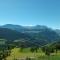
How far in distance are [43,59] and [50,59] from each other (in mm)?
2279

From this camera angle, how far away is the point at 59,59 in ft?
193

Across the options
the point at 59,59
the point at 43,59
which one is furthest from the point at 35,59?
the point at 59,59

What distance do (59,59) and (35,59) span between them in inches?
323

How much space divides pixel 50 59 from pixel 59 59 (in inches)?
144

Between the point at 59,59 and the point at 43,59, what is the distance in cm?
559

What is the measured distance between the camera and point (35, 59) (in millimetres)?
62312

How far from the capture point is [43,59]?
6166cm

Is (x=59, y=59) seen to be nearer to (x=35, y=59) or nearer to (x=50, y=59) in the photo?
(x=50, y=59)

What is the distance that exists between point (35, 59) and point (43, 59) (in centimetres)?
268

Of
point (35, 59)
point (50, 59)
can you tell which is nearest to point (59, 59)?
point (50, 59)

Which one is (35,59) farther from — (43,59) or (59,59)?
(59,59)
